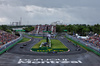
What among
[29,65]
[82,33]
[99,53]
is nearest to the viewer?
[29,65]

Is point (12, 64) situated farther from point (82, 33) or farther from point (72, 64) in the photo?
point (82, 33)

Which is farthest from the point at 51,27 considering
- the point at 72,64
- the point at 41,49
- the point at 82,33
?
the point at 72,64

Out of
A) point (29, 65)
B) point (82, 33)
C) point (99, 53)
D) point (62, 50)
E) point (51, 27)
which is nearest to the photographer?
point (29, 65)

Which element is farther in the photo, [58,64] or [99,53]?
[99,53]

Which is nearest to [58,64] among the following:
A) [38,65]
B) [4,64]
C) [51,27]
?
[38,65]

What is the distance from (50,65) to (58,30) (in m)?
107

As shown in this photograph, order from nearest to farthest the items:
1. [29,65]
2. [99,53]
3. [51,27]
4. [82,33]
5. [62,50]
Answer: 1. [29,65]
2. [99,53]
3. [62,50]
4. [82,33]
5. [51,27]

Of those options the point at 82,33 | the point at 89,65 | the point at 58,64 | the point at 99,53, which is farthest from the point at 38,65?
the point at 82,33

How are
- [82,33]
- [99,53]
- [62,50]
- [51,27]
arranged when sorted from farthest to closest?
[51,27]
[82,33]
[62,50]
[99,53]

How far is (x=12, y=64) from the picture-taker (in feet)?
92.8

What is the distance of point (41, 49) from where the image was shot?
4144 centimetres

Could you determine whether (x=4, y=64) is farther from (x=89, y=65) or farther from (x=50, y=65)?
(x=89, y=65)

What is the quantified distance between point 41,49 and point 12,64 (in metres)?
14.5

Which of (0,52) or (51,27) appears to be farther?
(51,27)
